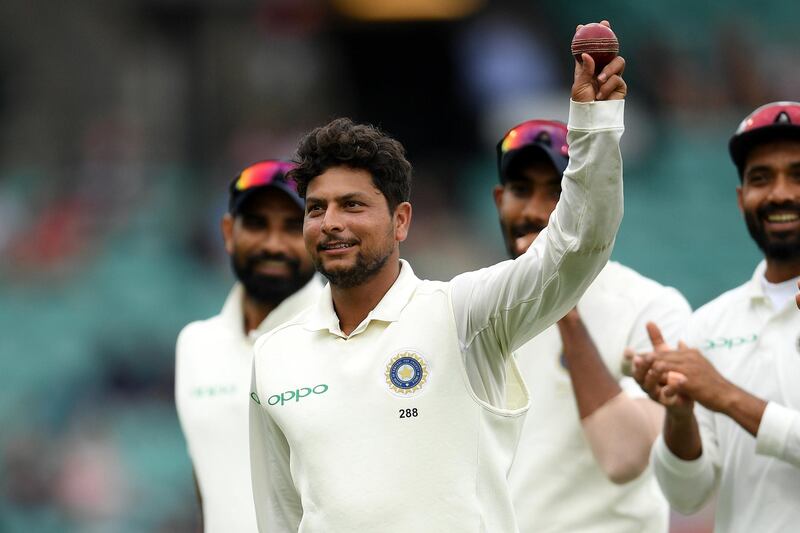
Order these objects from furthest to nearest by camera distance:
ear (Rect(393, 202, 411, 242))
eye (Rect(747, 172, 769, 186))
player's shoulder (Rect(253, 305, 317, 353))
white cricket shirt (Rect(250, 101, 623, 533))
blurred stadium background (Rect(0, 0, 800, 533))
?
blurred stadium background (Rect(0, 0, 800, 533)) → eye (Rect(747, 172, 769, 186)) → player's shoulder (Rect(253, 305, 317, 353)) → ear (Rect(393, 202, 411, 242)) → white cricket shirt (Rect(250, 101, 623, 533))

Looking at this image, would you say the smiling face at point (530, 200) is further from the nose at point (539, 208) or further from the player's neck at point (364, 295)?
the player's neck at point (364, 295)

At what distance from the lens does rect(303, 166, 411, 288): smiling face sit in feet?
12.3

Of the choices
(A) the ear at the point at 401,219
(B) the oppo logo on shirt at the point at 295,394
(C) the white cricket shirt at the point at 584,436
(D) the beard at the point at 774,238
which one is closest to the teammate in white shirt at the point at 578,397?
(C) the white cricket shirt at the point at 584,436

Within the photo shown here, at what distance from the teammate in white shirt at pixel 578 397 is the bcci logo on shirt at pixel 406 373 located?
924 millimetres

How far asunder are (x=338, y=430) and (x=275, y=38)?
11.9 metres

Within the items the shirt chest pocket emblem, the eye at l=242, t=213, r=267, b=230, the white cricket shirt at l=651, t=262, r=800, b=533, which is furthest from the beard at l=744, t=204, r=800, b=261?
the eye at l=242, t=213, r=267, b=230

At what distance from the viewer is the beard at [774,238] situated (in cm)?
450

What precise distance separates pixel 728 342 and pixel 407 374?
142 cm

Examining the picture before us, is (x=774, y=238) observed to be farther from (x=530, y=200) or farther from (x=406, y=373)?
(x=406, y=373)

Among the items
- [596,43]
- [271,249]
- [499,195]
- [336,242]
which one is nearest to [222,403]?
[271,249]

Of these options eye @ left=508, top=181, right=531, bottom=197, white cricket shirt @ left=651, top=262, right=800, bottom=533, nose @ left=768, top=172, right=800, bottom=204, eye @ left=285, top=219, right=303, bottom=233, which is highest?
eye @ left=285, top=219, right=303, bottom=233

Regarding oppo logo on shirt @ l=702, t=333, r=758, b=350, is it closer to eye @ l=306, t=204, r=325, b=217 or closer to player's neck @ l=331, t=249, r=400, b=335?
player's neck @ l=331, t=249, r=400, b=335

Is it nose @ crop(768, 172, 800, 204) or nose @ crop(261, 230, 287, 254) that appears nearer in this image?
nose @ crop(768, 172, 800, 204)

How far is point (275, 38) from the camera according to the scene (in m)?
15.2
